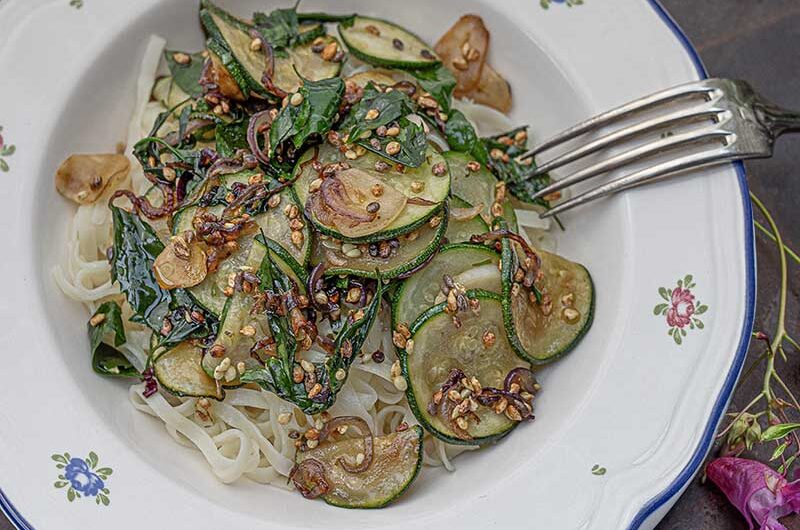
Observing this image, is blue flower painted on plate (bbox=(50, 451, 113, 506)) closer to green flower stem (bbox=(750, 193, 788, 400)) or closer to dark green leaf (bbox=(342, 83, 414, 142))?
dark green leaf (bbox=(342, 83, 414, 142))

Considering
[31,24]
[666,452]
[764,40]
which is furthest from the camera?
[764,40]

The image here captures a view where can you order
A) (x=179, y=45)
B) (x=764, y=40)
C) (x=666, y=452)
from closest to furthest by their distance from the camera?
(x=666, y=452)
(x=179, y=45)
(x=764, y=40)

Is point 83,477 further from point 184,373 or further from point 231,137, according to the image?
point 231,137

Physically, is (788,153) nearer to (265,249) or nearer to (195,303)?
(265,249)

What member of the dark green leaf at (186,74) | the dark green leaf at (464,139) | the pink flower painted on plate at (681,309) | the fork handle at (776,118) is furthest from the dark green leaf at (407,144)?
the fork handle at (776,118)

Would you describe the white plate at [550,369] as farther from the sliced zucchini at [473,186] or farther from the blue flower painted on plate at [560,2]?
the sliced zucchini at [473,186]

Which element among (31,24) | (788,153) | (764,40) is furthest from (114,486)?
(764,40)

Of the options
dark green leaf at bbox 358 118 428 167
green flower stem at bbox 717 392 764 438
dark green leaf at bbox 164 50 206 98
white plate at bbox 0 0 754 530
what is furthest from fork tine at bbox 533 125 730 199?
dark green leaf at bbox 164 50 206 98

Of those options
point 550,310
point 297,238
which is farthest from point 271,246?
point 550,310
